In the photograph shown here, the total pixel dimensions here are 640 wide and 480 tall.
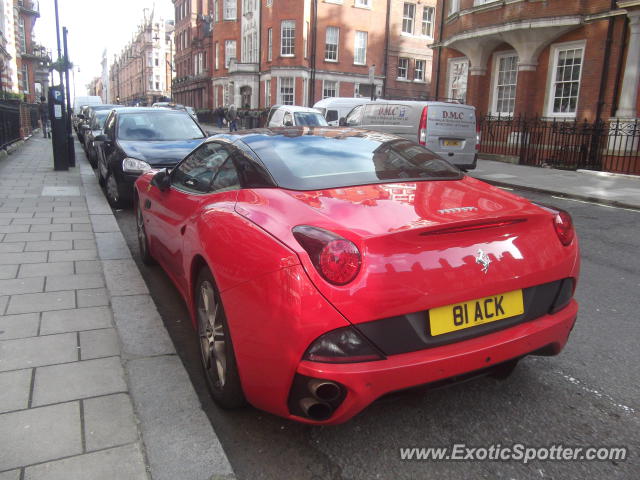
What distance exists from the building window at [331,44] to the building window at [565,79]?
23.7 meters

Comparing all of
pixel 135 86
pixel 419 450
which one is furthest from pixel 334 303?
pixel 135 86

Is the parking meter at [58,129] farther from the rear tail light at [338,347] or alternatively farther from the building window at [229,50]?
the building window at [229,50]

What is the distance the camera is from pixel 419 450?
2.48 meters

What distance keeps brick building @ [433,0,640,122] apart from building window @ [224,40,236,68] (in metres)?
31.1

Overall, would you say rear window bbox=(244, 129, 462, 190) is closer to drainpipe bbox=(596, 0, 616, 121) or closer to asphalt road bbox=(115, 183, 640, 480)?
asphalt road bbox=(115, 183, 640, 480)

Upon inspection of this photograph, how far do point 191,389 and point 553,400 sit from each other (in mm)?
1987

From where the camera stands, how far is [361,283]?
2121 mm

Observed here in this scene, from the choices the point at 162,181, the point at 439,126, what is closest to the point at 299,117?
the point at 439,126

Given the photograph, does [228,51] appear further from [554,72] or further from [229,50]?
[554,72]

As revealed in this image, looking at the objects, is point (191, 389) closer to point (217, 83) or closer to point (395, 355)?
point (395, 355)

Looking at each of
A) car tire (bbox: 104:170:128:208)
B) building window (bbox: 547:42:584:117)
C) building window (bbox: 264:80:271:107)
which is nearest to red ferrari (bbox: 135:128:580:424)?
car tire (bbox: 104:170:128:208)

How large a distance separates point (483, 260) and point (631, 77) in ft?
53.6

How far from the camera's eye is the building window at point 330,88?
3969 cm

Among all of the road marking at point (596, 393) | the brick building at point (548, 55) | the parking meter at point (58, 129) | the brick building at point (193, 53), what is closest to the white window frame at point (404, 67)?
the brick building at point (548, 55)
